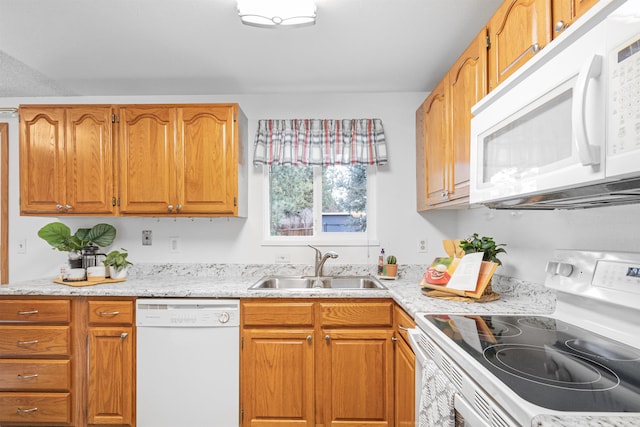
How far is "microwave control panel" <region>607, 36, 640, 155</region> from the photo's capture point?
650mm

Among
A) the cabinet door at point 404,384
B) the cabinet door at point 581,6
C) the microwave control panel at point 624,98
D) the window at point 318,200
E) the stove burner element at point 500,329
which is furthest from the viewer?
the window at point 318,200

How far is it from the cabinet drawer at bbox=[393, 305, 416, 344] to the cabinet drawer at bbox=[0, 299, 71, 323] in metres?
1.96

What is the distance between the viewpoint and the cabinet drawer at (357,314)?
2.04m

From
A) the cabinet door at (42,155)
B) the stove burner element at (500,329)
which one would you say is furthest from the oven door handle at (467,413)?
the cabinet door at (42,155)

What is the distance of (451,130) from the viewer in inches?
74.0

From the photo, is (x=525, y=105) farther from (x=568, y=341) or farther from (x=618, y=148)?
(x=568, y=341)

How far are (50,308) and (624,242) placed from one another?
2.87 m

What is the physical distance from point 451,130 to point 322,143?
1006mm

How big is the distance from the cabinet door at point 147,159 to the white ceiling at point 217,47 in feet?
0.97

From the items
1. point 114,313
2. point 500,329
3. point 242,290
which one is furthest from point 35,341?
point 500,329

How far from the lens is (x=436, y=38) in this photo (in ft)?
6.29

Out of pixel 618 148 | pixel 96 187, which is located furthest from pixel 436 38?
pixel 96 187

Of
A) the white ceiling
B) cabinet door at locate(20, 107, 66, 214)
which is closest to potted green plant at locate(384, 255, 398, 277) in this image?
the white ceiling

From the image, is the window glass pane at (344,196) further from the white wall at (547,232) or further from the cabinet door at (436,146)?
the white wall at (547,232)
